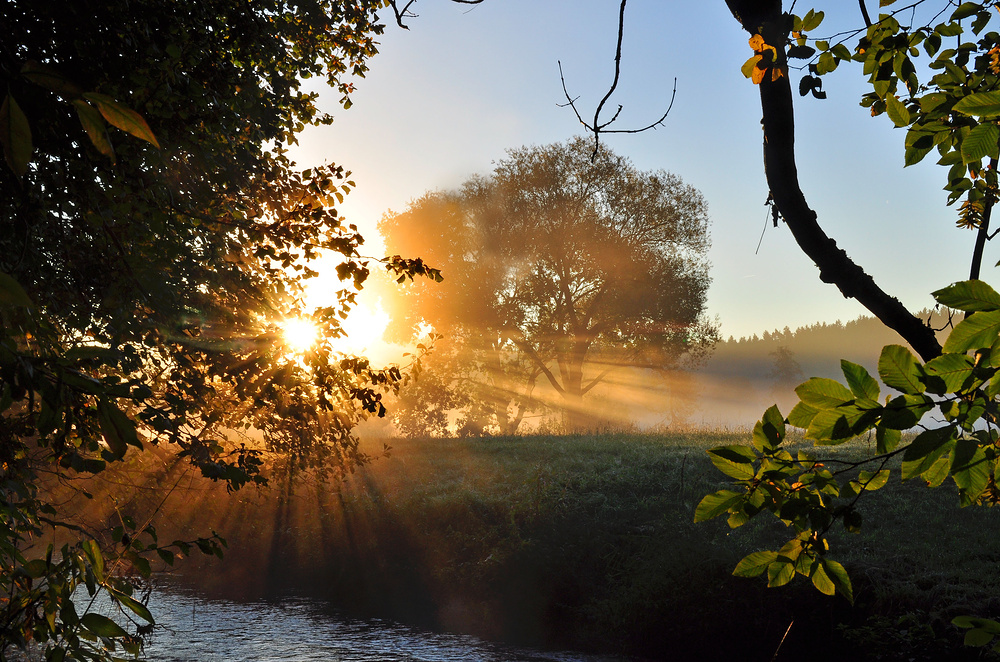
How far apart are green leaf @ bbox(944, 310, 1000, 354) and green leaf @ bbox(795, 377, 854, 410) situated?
8.7 inches

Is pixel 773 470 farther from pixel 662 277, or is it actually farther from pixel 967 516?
pixel 662 277

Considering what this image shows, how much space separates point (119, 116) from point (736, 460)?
161 centimetres

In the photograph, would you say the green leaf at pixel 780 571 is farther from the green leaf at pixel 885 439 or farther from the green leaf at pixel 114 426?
the green leaf at pixel 114 426

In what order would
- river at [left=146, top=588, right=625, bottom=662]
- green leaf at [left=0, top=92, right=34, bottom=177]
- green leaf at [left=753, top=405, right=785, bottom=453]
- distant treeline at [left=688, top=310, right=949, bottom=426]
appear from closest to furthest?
green leaf at [left=0, top=92, right=34, bottom=177] → green leaf at [left=753, top=405, right=785, bottom=453] → river at [left=146, top=588, right=625, bottom=662] → distant treeline at [left=688, top=310, right=949, bottom=426]

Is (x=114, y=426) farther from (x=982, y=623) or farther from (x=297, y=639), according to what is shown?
(x=297, y=639)

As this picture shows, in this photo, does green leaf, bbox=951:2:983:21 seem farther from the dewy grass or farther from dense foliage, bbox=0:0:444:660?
the dewy grass

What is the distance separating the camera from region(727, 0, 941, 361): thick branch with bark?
261 cm

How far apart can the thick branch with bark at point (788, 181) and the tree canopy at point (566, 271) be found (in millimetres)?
30873

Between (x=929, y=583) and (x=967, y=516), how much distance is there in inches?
Result: 148

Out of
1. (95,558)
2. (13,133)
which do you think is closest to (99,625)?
(95,558)

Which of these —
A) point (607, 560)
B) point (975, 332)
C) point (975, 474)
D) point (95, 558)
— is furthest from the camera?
point (607, 560)

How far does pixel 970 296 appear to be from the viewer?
127 centimetres

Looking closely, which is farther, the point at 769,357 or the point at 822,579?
the point at 769,357

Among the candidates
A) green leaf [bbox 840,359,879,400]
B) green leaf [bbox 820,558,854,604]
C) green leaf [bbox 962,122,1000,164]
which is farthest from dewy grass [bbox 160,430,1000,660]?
green leaf [bbox 962,122,1000,164]
